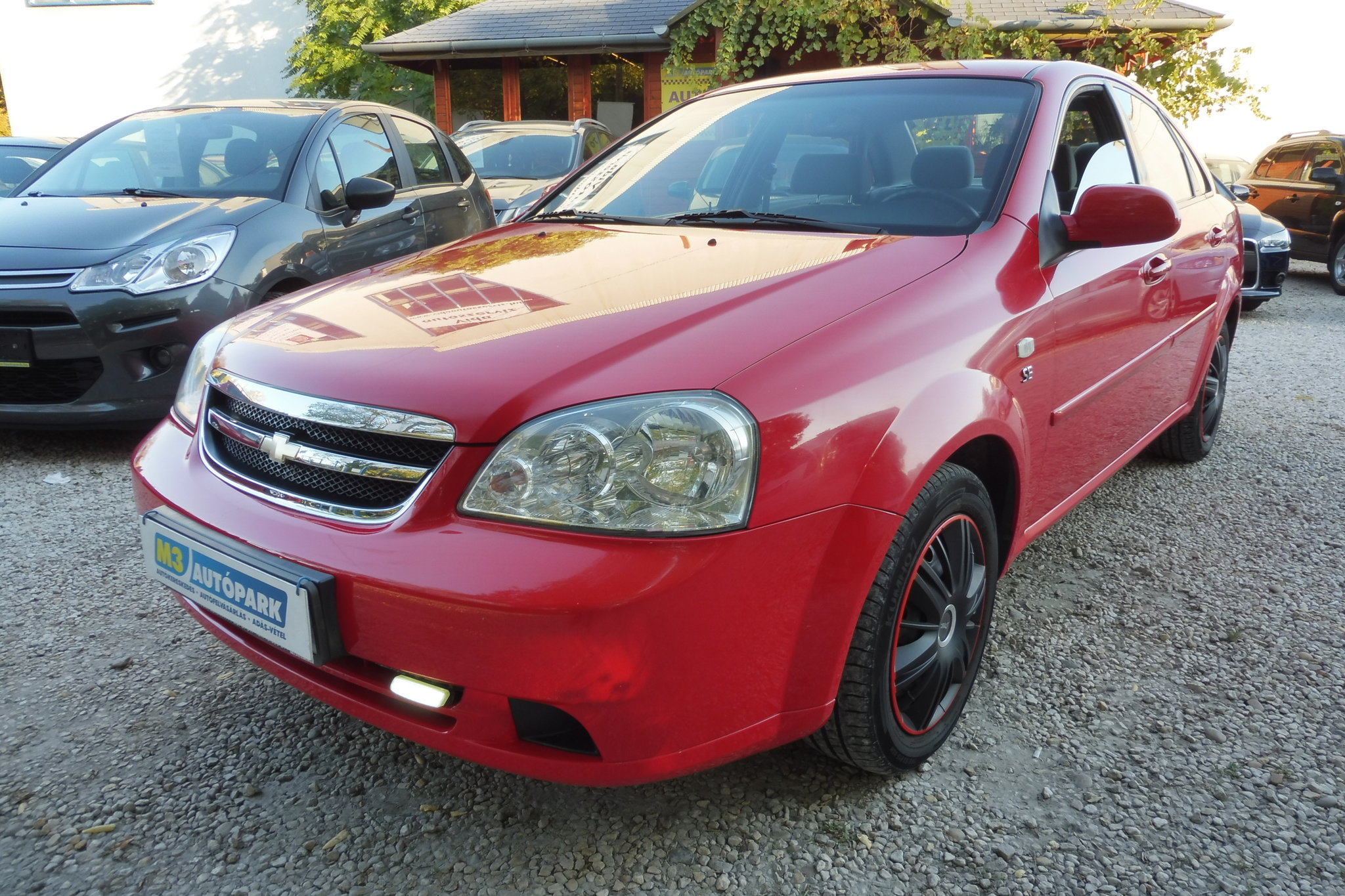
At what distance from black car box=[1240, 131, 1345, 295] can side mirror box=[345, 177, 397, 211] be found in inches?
364

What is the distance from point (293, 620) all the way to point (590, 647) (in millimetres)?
535

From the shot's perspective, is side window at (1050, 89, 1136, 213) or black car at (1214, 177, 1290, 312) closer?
side window at (1050, 89, 1136, 213)

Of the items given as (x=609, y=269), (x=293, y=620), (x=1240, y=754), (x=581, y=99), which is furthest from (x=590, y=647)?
(x=581, y=99)

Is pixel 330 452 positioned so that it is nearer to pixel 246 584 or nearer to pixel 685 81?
pixel 246 584

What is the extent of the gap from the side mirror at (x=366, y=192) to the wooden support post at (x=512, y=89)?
1469cm

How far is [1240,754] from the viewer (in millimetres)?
2164

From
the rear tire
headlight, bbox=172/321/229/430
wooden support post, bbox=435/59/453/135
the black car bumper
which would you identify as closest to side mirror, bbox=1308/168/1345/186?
the black car bumper

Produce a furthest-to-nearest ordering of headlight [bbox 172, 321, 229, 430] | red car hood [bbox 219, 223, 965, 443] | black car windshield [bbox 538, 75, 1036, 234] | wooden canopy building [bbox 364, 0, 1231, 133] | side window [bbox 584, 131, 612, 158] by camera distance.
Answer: wooden canopy building [bbox 364, 0, 1231, 133], side window [bbox 584, 131, 612, 158], black car windshield [bbox 538, 75, 1036, 234], headlight [bbox 172, 321, 229, 430], red car hood [bbox 219, 223, 965, 443]

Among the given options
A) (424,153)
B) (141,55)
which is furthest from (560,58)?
(141,55)

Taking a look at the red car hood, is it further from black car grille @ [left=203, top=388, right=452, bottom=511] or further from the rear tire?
the rear tire

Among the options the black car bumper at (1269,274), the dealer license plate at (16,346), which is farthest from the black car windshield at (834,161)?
the black car bumper at (1269,274)

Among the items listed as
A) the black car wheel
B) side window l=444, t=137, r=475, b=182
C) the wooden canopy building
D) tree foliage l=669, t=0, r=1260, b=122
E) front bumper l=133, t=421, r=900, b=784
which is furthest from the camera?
the wooden canopy building

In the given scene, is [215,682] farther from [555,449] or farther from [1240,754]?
[1240,754]

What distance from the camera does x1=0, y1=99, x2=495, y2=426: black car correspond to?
3.81 metres
